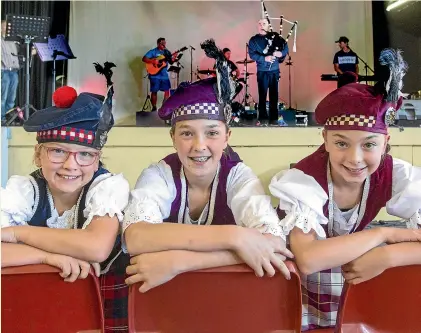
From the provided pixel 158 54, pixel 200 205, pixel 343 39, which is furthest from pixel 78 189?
pixel 158 54

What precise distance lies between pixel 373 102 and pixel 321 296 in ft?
1.65

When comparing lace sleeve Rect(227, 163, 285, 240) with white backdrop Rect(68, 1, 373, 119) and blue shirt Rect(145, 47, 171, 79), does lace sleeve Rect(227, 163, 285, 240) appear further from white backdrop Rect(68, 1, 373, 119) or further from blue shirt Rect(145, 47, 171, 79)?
blue shirt Rect(145, 47, 171, 79)

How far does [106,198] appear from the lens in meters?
1.09

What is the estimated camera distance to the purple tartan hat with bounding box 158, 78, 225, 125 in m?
1.17

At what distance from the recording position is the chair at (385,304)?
804 mm

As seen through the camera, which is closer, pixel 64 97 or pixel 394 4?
pixel 64 97

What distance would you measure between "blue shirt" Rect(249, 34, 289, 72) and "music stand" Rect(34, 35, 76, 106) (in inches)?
48.2

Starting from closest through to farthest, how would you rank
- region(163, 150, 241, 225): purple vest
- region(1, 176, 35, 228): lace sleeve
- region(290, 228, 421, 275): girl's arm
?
region(290, 228, 421, 275): girl's arm, region(1, 176, 35, 228): lace sleeve, region(163, 150, 241, 225): purple vest

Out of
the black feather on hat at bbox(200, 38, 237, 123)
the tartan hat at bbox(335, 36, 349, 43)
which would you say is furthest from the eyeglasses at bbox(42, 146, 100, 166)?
the tartan hat at bbox(335, 36, 349, 43)

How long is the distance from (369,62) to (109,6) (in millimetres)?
1634

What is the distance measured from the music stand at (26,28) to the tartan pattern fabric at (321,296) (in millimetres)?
1542

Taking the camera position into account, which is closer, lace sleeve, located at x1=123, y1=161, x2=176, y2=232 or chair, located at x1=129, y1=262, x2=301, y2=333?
chair, located at x1=129, y1=262, x2=301, y2=333

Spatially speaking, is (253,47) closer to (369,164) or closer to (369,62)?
(369,62)

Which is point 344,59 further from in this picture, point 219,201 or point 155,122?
point 219,201
